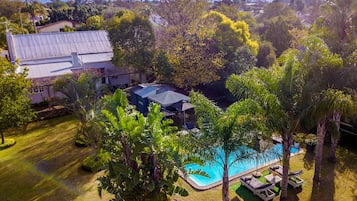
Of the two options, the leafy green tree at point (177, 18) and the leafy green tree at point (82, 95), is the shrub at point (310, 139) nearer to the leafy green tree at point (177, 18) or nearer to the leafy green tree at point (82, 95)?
the leafy green tree at point (82, 95)

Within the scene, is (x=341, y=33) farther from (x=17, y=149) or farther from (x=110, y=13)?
(x=110, y=13)

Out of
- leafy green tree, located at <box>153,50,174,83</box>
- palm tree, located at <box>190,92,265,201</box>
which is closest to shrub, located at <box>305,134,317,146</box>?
palm tree, located at <box>190,92,265,201</box>

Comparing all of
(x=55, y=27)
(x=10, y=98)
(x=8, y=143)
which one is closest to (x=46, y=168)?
(x=8, y=143)

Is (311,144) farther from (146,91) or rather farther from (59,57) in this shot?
(59,57)

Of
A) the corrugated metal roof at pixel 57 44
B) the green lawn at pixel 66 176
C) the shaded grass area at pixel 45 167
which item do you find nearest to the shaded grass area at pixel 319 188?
the green lawn at pixel 66 176

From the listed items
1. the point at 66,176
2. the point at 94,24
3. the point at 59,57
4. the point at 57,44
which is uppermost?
the point at 94,24

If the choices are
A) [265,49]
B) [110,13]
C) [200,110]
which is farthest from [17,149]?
[110,13]
